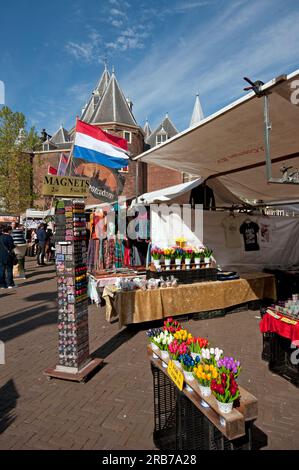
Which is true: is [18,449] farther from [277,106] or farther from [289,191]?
[289,191]

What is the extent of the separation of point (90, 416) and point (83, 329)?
114cm

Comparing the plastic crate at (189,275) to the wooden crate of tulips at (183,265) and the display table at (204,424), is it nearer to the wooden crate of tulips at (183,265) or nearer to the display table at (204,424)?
the wooden crate of tulips at (183,265)

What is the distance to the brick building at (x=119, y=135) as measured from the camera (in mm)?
30281

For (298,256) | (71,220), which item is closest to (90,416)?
(71,220)

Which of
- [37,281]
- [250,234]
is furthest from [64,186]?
[37,281]

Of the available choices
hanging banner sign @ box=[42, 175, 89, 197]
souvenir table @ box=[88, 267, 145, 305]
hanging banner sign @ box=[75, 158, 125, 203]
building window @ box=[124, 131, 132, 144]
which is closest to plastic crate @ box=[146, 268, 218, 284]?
souvenir table @ box=[88, 267, 145, 305]

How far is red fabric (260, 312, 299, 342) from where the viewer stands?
359 centimetres

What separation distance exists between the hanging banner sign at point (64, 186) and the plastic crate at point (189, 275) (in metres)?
2.99

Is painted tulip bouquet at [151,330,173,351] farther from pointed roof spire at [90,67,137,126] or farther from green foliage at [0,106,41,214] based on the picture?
pointed roof spire at [90,67,137,126]

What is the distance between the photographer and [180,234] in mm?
7445

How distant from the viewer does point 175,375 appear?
2.25m

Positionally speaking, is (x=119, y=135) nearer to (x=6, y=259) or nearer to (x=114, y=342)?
(x=6, y=259)

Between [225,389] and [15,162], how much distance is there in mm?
24991

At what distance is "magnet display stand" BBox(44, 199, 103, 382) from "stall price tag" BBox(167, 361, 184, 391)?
1.87 metres
